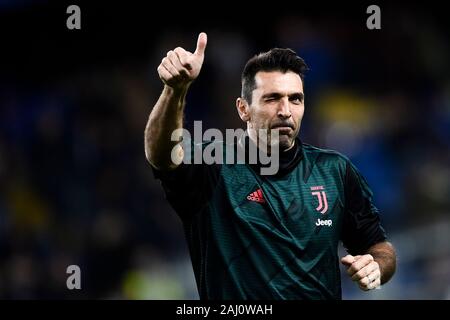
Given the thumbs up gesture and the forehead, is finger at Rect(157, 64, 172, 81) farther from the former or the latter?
the forehead

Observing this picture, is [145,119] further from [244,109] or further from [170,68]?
[170,68]

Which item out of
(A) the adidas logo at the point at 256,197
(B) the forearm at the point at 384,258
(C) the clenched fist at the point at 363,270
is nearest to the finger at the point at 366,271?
(C) the clenched fist at the point at 363,270

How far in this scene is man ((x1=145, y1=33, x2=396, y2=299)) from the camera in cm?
441

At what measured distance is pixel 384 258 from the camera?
193 inches

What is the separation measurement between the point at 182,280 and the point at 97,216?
152cm

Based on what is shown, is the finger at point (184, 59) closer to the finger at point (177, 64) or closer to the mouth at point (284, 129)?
the finger at point (177, 64)

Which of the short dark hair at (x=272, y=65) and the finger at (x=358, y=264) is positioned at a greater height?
the short dark hair at (x=272, y=65)

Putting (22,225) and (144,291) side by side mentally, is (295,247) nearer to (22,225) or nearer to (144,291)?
(144,291)

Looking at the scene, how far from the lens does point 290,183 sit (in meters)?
4.81

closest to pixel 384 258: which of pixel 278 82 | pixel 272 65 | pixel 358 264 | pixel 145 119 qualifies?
pixel 358 264

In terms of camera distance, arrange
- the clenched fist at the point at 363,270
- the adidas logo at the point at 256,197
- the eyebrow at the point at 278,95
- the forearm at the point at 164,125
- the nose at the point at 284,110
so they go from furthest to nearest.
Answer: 1. the eyebrow at the point at 278,95
2. the nose at the point at 284,110
3. the adidas logo at the point at 256,197
4. the clenched fist at the point at 363,270
5. the forearm at the point at 164,125

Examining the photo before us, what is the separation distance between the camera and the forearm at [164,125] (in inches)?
163

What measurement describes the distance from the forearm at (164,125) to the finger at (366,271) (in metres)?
1.11
